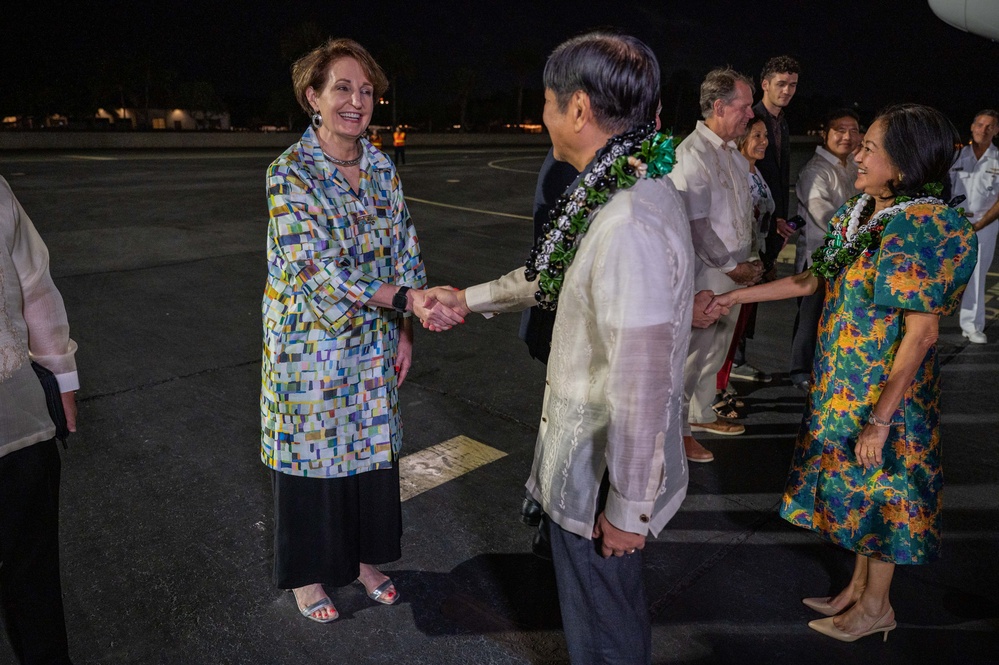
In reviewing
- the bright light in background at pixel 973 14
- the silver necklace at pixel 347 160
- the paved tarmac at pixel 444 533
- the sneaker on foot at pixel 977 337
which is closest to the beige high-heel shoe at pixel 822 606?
the paved tarmac at pixel 444 533

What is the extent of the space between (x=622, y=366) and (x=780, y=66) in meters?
4.48

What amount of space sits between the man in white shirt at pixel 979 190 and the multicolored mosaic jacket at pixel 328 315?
6188mm

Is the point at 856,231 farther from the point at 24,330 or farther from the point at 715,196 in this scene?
the point at 24,330

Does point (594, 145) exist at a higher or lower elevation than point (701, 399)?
higher

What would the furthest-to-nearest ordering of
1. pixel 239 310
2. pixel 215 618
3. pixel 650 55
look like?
pixel 239 310 < pixel 215 618 < pixel 650 55

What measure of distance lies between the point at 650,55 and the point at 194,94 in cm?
6086

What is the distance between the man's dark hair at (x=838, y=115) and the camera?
18.4 feet

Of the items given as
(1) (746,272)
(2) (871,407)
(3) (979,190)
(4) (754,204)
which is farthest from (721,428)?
(3) (979,190)

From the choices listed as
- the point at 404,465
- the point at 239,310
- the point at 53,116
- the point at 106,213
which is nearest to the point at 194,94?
the point at 53,116

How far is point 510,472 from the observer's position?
13.9 feet

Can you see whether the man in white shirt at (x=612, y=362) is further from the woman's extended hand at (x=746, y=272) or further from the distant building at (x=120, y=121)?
the distant building at (x=120, y=121)

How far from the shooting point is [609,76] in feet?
5.98

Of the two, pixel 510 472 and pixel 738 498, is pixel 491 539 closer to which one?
pixel 510 472

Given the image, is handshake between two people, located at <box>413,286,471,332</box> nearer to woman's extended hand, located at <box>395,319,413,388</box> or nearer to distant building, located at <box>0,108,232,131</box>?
woman's extended hand, located at <box>395,319,413,388</box>
